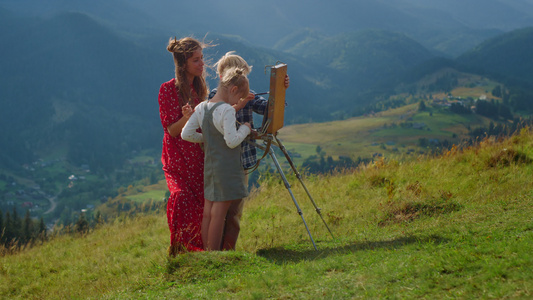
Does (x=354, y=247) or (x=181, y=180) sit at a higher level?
(x=181, y=180)

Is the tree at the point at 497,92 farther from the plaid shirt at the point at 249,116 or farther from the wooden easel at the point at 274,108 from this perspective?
the wooden easel at the point at 274,108

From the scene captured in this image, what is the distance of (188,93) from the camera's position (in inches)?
205

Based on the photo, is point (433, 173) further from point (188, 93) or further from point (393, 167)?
point (188, 93)

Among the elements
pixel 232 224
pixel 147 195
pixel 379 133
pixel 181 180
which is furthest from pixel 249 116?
pixel 379 133

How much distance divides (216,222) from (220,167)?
59 centimetres

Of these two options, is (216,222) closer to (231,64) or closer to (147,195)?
(231,64)

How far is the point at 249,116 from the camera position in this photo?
5.09 meters

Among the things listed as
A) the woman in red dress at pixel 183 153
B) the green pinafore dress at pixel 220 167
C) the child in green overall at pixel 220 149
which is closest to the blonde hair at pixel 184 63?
the woman in red dress at pixel 183 153

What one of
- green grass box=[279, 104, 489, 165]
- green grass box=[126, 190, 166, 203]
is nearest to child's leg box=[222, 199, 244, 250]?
green grass box=[279, 104, 489, 165]

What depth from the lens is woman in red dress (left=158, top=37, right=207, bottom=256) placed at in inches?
199

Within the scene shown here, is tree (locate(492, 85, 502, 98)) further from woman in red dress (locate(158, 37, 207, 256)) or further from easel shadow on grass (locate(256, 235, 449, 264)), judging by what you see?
woman in red dress (locate(158, 37, 207, 256))

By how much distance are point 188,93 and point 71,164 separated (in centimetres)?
15469

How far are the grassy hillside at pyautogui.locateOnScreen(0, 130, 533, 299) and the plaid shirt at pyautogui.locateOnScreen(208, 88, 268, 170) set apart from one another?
992 mm

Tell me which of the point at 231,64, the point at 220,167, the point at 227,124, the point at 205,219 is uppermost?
the point at 231,64
